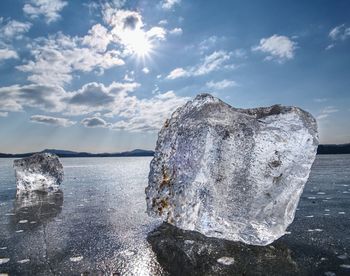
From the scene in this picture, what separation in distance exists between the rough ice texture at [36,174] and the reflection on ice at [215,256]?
10319 millimetres

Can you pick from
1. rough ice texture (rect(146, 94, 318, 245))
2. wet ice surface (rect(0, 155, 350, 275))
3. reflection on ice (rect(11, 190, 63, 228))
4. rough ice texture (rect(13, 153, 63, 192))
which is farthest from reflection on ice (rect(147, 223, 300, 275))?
rough ice texture (rect(13, 153, 63, 192))

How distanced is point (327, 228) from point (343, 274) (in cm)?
239

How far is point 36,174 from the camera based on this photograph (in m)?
14.0

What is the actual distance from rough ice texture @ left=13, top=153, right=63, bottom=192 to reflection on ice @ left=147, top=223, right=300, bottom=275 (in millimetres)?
10319

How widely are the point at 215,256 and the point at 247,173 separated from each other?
152 centimetres

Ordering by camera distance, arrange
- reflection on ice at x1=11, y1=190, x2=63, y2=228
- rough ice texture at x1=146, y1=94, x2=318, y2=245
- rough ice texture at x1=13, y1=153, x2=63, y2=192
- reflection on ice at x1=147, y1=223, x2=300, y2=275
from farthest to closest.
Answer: rough ice texture at x1=13, y1=153, x2=63, y2=192, reflection on ice at x1=11, y1=190, x2=63, y2=228, rough ice texture at x1=146, y1=94, x2=318, y2=245, reflection on ice at x1=147, y1=223, x2=300, y2=275

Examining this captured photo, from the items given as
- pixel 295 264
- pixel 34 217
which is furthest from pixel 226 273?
pixel 34 217

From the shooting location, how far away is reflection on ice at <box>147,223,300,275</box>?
3840 millimetres

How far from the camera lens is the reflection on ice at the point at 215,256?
3840 mm

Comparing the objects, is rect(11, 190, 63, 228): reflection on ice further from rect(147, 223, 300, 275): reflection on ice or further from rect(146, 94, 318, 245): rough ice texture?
rect(146, 94, 318, 245): rough ice texture

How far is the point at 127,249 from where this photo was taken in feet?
15.6

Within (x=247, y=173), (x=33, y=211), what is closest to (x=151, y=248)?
(x=247, y=173)

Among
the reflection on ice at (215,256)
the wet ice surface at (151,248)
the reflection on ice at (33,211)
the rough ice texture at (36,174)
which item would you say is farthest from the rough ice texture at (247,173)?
the rough ice texture at (36,174)

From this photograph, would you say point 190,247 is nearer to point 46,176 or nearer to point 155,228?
point 155,228
